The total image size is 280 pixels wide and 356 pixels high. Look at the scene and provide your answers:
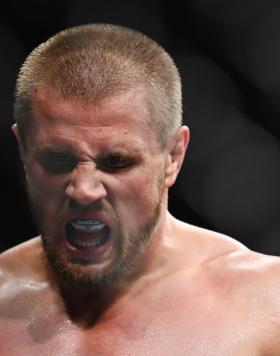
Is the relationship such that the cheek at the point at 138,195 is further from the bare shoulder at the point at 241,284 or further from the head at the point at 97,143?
the bare shoulder at the point at 241,284

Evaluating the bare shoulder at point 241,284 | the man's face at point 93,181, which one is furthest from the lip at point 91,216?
the bare shoulder at point 241,284

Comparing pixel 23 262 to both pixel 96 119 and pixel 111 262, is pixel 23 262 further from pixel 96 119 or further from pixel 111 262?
pixel 96 119

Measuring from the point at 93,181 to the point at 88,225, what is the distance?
83 mm

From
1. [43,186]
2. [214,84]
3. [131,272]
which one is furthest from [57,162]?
[214,84]

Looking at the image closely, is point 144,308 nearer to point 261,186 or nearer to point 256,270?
point 256,270

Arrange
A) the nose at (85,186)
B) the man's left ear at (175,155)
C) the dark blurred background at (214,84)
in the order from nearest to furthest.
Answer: the nose at (85,186), the man's left ear at (175,155), the dark blurred background at (214,84)

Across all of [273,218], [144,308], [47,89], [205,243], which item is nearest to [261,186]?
[273,218]

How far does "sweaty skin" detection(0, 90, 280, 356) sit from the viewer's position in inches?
46.5

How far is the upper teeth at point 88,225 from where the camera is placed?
1.20 m

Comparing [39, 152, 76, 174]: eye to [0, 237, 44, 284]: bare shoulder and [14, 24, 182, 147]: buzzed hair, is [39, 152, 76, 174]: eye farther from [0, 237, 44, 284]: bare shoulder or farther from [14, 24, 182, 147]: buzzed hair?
[0, 237, 44, 284]: bare shoulder

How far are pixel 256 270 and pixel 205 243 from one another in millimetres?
117

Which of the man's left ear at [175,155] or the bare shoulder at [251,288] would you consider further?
the man's left ear at [175,155]

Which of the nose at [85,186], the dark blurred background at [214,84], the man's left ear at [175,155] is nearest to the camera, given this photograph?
the nose at [85,186]

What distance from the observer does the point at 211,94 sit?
5.61ft
